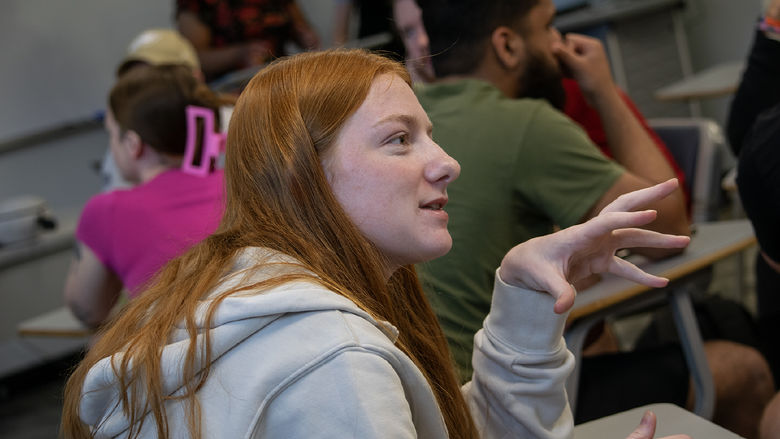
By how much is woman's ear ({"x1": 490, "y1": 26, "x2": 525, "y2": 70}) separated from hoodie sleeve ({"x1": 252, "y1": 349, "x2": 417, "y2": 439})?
115 centimetres

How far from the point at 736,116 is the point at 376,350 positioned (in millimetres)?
1425

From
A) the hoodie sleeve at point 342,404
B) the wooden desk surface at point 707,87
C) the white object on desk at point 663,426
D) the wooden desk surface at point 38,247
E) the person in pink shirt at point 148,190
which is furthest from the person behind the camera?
the wooden desk surface at point 38,247

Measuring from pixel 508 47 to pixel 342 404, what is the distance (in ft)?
4.01

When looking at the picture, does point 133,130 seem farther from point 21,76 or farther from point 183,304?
point 21,76

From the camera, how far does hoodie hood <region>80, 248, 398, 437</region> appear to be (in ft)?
2.65

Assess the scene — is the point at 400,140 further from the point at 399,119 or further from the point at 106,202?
the point at 106,202

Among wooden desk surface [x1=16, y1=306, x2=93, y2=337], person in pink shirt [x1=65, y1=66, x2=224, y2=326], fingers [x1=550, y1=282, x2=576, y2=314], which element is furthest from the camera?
wooden desk surface [x1=16, y1=306, x2=93, y2=337]

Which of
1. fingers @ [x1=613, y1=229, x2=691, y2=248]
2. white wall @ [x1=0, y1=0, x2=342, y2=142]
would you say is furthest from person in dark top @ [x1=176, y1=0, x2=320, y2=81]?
fingers @ [x1=613, y1=229, x2=691, y2=248]

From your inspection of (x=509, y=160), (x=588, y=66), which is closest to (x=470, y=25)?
(x=588, y=66)

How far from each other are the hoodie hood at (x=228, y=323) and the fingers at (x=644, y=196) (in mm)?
314

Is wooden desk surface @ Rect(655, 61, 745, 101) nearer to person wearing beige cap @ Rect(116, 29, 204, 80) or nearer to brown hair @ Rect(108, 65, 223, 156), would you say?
person wearing beige cap @ Rect(116, 29, 204, 80)

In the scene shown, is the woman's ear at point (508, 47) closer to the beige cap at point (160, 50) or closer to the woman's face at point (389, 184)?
the woman's face at point (389, 184)

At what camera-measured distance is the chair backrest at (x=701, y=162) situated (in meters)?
2.34

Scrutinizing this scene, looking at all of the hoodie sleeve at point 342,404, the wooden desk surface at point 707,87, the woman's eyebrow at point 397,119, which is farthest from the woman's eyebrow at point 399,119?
the wooden desk surface at point 707,87
